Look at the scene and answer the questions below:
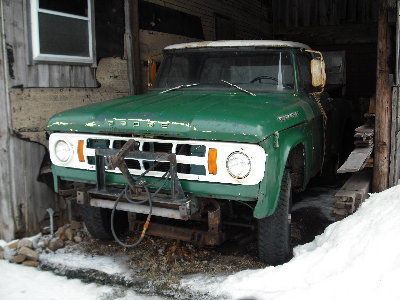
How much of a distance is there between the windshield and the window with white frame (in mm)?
1223

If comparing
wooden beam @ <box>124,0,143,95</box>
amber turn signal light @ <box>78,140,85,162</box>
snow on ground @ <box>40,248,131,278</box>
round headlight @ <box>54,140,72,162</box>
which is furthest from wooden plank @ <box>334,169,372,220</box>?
wooden beam @ <box>124,0,143,95</box>

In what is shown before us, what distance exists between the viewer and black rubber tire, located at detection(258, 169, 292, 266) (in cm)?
388

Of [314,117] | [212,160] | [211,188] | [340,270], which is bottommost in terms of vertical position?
[340,270]

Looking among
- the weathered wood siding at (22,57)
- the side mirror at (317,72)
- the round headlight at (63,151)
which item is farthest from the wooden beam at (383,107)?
the weathered wood siding at (22,57)

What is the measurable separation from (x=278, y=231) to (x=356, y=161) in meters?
1.14

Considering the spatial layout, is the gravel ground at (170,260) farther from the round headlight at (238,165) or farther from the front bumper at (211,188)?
the round headlight at (238,165)

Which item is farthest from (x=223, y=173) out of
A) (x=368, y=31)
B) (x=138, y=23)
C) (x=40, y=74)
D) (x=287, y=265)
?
(x=368, y=31)

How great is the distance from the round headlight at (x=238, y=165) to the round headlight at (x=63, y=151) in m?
1.55

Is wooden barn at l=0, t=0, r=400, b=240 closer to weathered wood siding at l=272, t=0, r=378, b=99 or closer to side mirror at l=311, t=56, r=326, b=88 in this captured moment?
side mirror at l=311, t=56, r=326, b=88

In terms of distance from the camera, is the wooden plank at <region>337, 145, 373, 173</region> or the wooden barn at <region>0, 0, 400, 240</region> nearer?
the wooden plank at <region>337, 145, 373, 173</region>

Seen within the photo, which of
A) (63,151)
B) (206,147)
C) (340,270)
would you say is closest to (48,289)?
(63,151)

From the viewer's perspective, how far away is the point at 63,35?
5426 mm

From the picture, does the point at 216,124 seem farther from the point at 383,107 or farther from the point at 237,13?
the point at 237,13

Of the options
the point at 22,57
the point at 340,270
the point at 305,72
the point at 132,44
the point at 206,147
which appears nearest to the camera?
the point at 340,270
